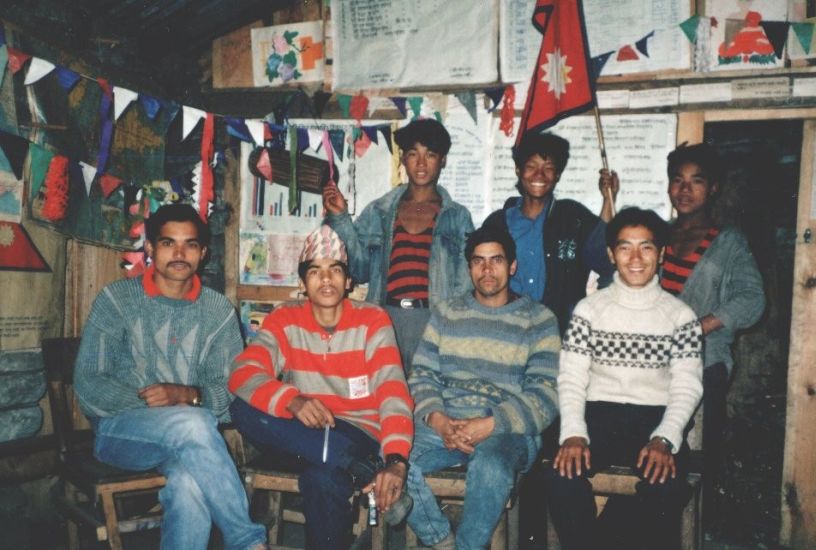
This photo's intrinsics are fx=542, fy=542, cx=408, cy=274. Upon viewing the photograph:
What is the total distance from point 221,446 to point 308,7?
363 cm

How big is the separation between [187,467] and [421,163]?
90.1 inches

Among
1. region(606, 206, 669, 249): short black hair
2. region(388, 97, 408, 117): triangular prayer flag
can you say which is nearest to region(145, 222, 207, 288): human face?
region(388, 97, 408, 117): triangular prayer flag

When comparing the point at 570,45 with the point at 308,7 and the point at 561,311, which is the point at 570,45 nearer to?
the point at 561,311

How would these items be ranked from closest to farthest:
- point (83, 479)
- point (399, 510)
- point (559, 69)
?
point (399, 510), point (83, 479), point (559, 69)

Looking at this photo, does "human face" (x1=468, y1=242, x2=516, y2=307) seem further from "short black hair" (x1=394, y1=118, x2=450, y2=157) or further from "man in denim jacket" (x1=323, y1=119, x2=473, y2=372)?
"short black hair" (x1=394, y1=118, x2=450, y2=157)

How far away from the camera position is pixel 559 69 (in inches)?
141

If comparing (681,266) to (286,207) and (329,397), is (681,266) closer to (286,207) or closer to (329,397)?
(329,397)

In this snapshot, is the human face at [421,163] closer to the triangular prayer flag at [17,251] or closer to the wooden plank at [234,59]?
the wooden plank at [234,59]

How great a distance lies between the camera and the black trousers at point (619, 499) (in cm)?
257

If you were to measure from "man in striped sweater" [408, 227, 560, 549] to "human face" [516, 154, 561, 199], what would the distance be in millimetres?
606

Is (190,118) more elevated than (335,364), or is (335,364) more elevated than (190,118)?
(190,118)

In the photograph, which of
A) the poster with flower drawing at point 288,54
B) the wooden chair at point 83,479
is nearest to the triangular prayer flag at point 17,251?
the wooden chair at point 83,479

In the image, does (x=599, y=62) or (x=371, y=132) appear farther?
(x=371, y=132)

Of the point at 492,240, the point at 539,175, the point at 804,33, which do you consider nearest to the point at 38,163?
the point at 492,240
